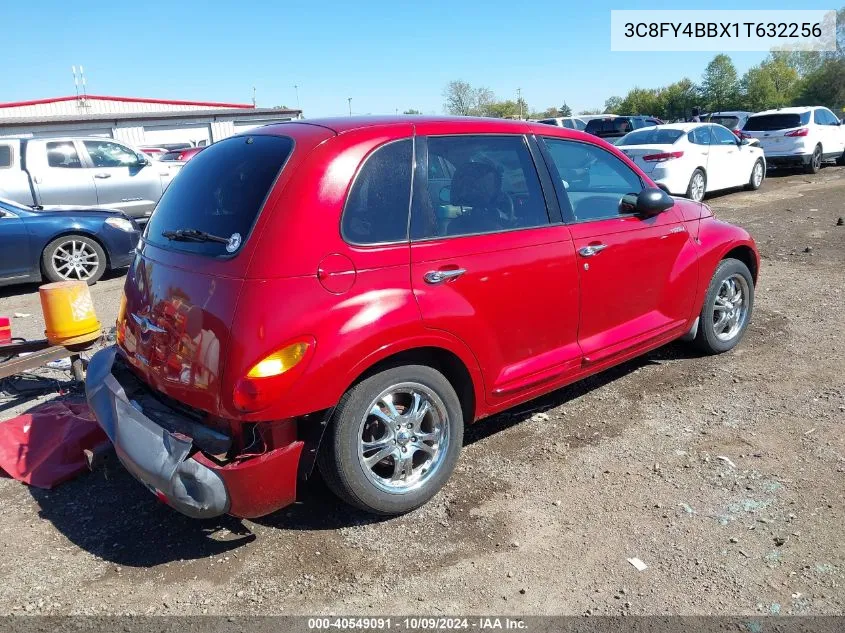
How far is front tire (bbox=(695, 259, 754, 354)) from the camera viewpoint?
16.2 feet

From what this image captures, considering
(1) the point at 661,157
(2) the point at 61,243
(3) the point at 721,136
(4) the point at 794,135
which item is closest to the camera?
(2) the point at 61,243

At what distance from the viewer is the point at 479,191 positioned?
3574mm

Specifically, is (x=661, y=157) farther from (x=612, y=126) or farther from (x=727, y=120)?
(x=727, y=120)

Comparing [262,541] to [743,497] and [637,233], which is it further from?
[637,233]

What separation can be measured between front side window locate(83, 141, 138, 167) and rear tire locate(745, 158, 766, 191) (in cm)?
1270

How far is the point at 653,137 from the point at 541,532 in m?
11.8

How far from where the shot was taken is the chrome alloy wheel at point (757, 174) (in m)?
15.2

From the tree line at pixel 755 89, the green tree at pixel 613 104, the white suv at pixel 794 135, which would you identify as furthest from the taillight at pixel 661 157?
the green tree at pixel 613 104

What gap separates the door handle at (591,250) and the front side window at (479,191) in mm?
282

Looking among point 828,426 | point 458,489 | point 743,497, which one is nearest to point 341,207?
point 458,489

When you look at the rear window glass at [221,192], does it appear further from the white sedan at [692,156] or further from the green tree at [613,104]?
the green tree at [613,104]

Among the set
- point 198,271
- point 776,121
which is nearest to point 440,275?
point 198,271

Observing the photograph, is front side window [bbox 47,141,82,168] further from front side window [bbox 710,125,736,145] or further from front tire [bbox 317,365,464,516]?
front side window [bbox 710,125,736,145]

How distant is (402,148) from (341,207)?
19.6 inches
